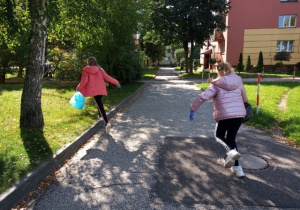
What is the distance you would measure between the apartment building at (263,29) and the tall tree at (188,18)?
3.91 m

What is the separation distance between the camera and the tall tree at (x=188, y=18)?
79.2ft

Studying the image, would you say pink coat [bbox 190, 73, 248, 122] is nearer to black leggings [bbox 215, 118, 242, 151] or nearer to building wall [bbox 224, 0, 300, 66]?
black leggings [bbox 215, 118, 242, 151]

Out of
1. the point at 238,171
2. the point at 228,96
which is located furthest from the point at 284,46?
the point at 238,171

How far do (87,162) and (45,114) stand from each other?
388cm

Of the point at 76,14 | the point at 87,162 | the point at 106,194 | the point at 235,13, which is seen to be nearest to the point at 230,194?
the point at 106,194

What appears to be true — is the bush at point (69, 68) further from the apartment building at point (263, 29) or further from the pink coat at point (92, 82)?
the apartment building at point (263, 29)

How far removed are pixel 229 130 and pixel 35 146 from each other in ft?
11.5

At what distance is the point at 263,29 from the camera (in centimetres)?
2952

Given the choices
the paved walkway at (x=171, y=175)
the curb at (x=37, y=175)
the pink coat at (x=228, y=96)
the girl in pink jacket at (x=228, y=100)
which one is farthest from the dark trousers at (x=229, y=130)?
the curb at (x=37, y=175)

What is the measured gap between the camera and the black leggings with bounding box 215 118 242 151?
4043 millimetres

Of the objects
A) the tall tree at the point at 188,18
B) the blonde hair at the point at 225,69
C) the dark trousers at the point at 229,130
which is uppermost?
the tall tree at the point at 188,18

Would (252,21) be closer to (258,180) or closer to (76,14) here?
(76,14)

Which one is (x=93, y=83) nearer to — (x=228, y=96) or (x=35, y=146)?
(x=35, y=146)

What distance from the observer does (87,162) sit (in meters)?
4.67
